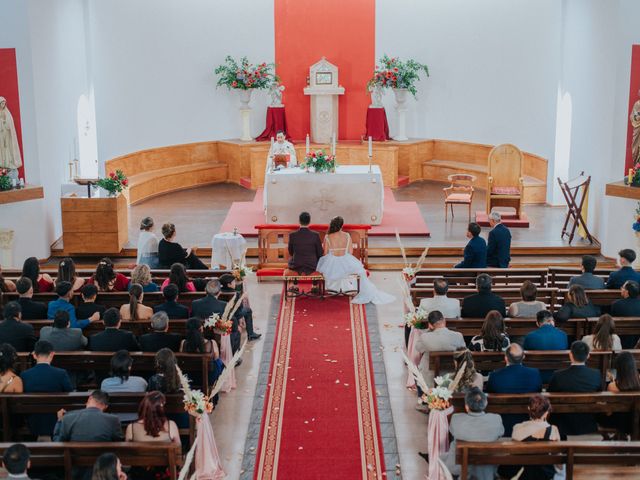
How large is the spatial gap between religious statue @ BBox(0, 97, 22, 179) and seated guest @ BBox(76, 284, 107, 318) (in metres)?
5.28

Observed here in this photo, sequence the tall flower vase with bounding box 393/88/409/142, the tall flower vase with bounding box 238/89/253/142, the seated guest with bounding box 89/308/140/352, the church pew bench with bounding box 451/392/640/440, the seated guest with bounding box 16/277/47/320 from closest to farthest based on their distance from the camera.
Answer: the church pew bench with bounding box 451/392/640/440 → the seated guest with bounding box 89/308/140/352 → the seated guest with bounding box 16/277/47/320 → the tall flower vase with bounding box 393/88/409/142 → the tall flower vase with bounding box 238/89/253/142

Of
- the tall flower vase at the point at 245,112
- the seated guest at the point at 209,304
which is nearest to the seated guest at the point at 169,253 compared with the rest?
the seated guest at the point at 209,304

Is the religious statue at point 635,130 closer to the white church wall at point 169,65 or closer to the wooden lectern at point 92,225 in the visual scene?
the wooden lectern at point 92,225

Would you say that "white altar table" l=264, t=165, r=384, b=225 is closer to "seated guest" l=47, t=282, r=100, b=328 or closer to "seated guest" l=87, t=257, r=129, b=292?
"seated guest" l=87, t=257, r=129, b=292

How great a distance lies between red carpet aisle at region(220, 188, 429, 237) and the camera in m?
14.2

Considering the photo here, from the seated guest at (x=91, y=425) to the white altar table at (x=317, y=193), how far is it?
852 centimetres

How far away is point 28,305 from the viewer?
8727 millimetres

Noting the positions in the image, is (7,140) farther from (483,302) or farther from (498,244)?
(483,302)

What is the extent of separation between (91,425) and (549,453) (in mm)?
3025

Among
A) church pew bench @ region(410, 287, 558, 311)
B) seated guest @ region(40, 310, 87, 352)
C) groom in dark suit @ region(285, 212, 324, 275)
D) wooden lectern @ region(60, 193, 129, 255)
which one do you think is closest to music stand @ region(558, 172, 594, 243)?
church pew bench @ region(410, 287, 558, 311)

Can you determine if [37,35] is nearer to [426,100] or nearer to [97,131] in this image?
[97,131]

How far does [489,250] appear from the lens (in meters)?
11.3

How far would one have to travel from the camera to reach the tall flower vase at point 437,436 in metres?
6.61

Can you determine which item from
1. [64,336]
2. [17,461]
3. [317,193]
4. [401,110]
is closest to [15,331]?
[64,336]
